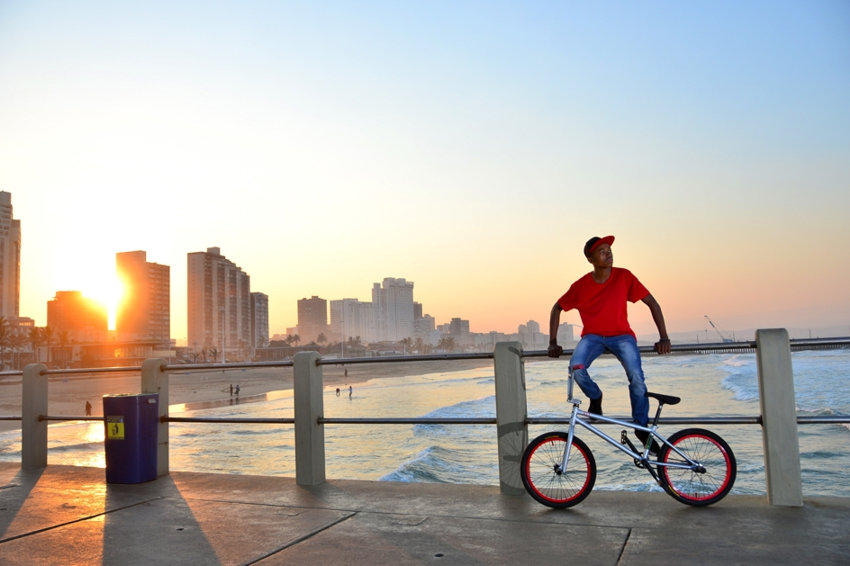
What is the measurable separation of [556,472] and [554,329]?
1.15m

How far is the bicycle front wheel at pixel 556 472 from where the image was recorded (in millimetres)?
4902

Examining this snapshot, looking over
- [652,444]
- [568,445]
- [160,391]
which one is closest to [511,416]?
[568,445]

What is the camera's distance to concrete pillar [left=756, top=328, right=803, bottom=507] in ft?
16.0

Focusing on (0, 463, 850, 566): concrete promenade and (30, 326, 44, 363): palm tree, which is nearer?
(0, 463, 850, 566): concrete promenade

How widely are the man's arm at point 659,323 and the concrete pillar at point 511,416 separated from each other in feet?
3.53

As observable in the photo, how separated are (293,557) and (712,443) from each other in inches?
122

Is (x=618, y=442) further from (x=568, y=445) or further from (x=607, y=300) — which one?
(x=607, y=300)

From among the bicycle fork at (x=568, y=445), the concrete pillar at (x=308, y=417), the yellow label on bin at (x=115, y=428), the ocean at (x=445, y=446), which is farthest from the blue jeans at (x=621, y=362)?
the ocean at (x=445, y=446)

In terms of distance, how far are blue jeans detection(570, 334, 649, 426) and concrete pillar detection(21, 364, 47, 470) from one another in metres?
6.21

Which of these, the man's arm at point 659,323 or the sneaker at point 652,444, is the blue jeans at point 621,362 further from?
the man's arm at point 659,323

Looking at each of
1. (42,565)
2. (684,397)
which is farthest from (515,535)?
(684,397)

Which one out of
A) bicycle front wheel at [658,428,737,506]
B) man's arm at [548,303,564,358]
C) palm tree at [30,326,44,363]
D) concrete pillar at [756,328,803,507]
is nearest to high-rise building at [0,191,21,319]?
palm tree at [30,326,44,363]

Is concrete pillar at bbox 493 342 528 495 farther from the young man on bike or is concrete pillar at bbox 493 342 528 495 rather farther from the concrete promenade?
the young man on bike

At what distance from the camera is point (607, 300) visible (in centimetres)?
527
